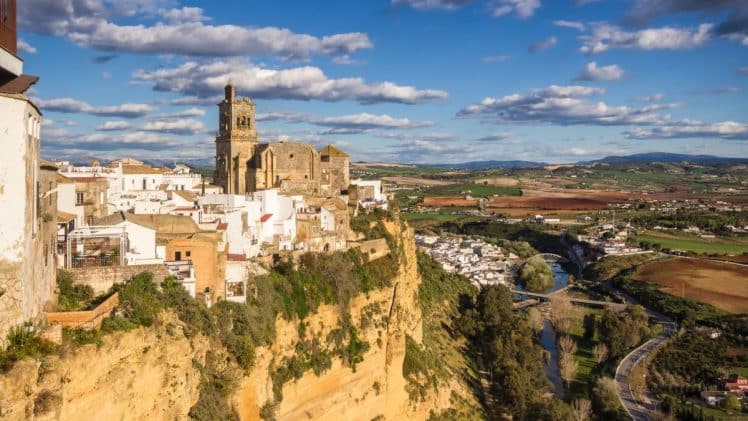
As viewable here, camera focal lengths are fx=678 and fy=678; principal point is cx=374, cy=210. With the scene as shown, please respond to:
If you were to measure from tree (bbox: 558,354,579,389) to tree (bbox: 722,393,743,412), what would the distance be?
8.28 metres

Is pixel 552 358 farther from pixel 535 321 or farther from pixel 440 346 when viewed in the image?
pixel 440 346

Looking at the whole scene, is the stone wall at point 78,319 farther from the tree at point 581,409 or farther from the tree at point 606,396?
the tree at point 606,396

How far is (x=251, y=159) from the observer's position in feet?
115

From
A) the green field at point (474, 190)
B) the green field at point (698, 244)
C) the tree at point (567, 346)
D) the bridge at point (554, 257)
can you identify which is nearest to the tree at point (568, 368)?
the tree at point (567, 346)

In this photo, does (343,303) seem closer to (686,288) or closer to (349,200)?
(349,200)

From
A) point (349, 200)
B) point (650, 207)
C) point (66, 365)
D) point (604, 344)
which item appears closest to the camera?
point (66, 365)

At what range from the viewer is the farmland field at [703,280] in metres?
60.5

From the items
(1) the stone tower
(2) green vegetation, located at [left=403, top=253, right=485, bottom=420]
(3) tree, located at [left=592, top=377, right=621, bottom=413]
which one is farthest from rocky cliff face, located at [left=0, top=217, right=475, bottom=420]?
(1) the stone tower

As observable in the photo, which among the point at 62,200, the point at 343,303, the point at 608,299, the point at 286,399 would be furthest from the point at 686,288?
the point at 62,200

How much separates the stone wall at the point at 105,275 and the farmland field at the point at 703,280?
56.3m

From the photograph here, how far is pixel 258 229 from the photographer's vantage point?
24.1 m

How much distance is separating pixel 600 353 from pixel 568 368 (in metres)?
5.77

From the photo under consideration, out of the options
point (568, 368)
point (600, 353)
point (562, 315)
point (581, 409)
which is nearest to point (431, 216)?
point (562, 315)

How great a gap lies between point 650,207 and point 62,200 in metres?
124
